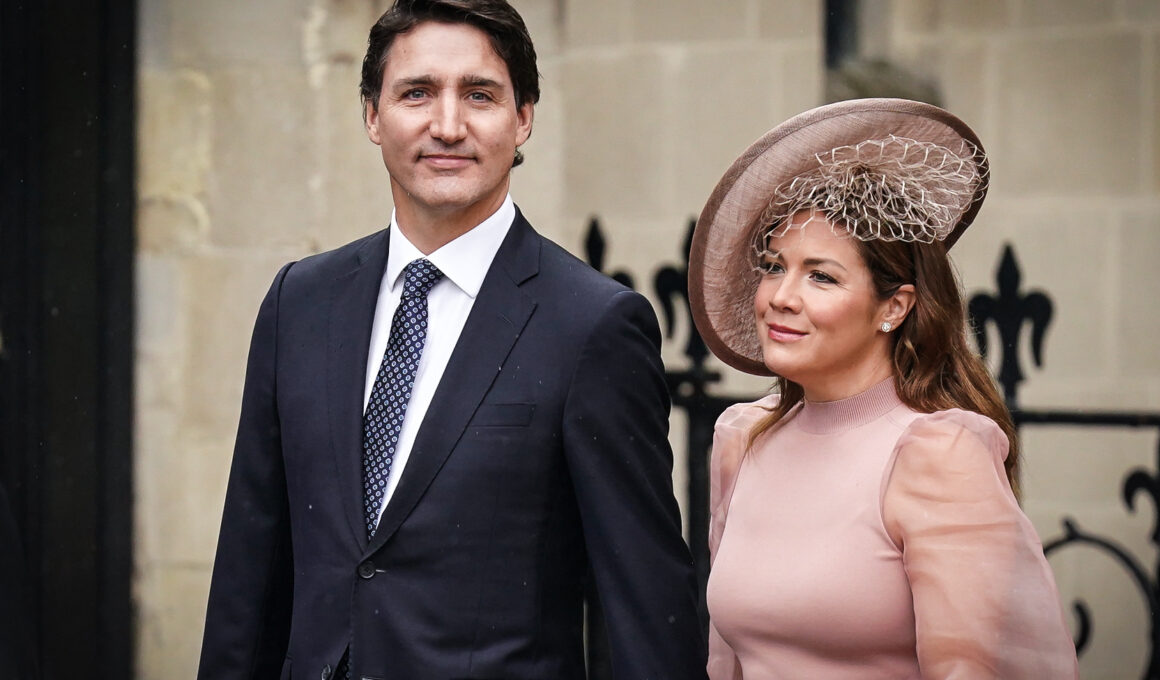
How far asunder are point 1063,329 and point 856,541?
310 cm

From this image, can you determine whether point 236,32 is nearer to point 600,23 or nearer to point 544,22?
point 544,22

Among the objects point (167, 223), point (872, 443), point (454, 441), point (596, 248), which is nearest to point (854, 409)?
point (872, 443)

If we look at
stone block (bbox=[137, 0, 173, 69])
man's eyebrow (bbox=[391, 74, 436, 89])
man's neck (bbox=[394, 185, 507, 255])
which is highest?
stone block (bbox=[137, 0, 173, 69])

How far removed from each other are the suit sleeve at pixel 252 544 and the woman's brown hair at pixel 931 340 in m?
1.06

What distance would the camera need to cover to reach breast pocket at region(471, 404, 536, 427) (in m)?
2.37

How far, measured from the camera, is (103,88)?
452 centimetres

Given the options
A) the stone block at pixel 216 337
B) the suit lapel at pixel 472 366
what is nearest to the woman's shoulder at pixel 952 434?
the suit lapel at pixel 472 366

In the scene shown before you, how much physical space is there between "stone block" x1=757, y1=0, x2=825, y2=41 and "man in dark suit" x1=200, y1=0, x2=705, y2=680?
8.44 ft

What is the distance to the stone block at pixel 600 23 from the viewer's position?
5109 mm

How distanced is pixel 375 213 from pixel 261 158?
397 mm

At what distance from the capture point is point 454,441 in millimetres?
2354

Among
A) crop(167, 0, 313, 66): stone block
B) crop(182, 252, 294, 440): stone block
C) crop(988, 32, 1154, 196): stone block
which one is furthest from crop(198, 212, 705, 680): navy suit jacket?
crop(988, 32, 1154, 196): stone block

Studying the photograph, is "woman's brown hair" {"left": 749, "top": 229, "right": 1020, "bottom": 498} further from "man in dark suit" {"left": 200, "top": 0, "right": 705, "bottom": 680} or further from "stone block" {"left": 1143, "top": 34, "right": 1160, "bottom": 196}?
"stone block" {"left": 1143, "top": 34, "right": 1160, "bottom": 196}

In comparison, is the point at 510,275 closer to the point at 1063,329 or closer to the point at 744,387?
the point at 744,387
